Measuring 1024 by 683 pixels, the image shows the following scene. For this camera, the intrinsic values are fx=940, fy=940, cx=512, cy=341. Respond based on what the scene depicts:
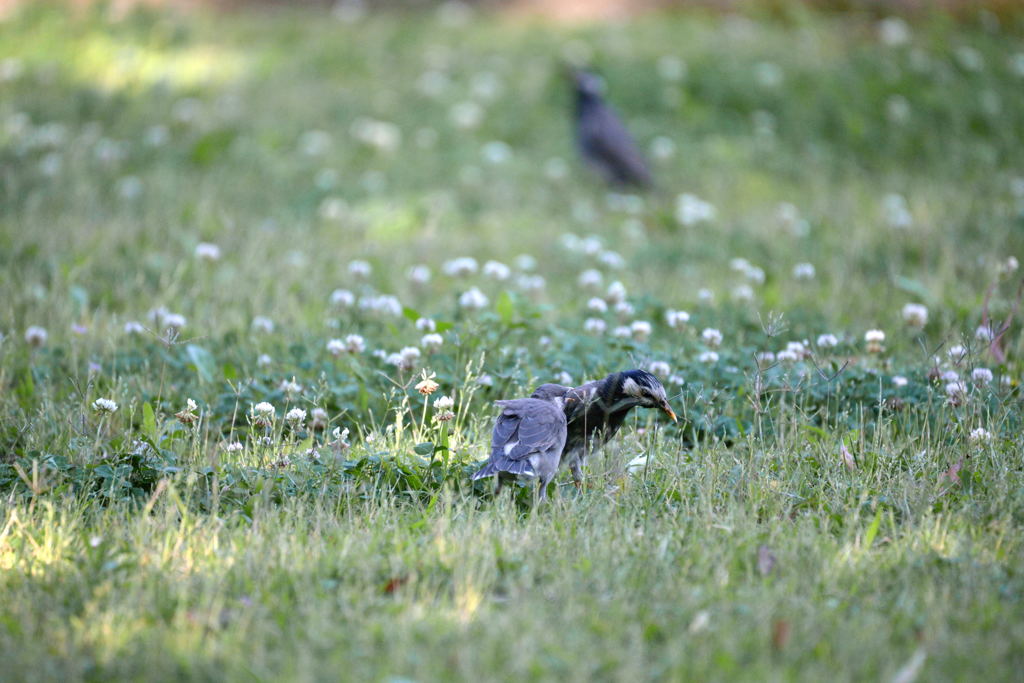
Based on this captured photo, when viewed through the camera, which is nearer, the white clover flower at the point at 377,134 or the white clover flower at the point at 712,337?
the white clover flower at the point at 712,337

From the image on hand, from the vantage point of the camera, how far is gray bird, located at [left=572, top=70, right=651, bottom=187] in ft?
28.7

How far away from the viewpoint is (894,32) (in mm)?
11602

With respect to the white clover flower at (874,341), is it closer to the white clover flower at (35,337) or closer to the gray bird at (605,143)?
the white clover flower at (35,337)

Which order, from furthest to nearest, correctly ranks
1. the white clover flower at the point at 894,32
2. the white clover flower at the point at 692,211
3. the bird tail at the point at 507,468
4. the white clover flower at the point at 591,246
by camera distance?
the white clover flower at the point at 894,32
the white clover flower at the point at 692,211
the white clover flower at the point at 591,246
the bird tail at the point at 507,468

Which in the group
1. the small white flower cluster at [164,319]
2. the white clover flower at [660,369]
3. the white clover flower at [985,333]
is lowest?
the small white flower cluster at [164,319]

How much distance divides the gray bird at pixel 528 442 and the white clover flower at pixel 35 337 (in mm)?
2581

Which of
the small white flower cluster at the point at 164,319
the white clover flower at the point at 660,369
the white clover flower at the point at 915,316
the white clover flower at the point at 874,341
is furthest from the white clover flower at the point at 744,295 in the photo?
the small white flower cluster at the point at 164,319

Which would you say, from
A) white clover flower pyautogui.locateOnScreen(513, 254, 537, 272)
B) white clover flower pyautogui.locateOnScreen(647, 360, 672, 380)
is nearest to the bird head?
white clover flower pyautogui.locateOnScreen(647, 360, 672, 380)

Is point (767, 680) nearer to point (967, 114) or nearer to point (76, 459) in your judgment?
point (76, 459)

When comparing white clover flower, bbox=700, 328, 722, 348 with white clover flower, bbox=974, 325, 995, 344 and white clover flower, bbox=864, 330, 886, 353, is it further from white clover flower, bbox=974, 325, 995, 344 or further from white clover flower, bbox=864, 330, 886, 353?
white clover flower, bbox=974, 325, 995, 344

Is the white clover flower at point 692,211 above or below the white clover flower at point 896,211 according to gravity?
below

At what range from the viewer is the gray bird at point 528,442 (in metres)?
3.36

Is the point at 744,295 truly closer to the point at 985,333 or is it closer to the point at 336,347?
the point at 985,333

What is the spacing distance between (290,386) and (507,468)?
3.60 ft
